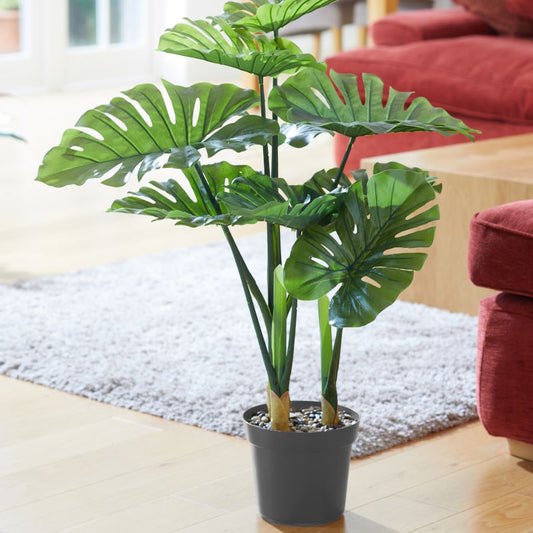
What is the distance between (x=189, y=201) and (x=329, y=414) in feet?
1.15

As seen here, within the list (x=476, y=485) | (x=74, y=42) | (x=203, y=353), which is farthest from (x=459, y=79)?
(x=74, y=42)

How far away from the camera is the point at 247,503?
1634 mm

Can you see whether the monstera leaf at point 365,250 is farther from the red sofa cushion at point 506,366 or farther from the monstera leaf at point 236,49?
the red sofa cushion at point 506,366

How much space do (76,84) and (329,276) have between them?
5415 mm

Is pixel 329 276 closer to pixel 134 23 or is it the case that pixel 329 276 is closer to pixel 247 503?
pixel 247 503

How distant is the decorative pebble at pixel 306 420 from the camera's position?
1.54 m

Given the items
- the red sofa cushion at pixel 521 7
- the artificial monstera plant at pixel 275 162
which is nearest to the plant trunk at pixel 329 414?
the artificial monstera plant at pixel 275 162

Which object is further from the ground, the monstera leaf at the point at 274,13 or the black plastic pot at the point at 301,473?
the monstera leaf at the point at 274,13

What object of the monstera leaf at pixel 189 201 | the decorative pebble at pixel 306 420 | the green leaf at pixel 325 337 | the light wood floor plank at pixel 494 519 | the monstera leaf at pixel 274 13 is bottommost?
the light wood floor plank at pixel 494 519

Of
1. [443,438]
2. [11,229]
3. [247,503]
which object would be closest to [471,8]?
[11,229]

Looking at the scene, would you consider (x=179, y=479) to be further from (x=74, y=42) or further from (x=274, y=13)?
(x=74, y=42)

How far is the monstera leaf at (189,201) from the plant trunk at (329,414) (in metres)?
0.30

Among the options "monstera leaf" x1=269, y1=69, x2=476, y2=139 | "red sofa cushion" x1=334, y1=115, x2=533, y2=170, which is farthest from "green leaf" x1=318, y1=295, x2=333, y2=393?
"red sofa cushion" x1=334, y1=115, x2=533, y2=170

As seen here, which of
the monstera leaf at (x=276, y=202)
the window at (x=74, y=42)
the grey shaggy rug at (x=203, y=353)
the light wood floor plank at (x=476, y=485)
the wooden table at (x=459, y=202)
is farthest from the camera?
the window at (x=74, y=42)
